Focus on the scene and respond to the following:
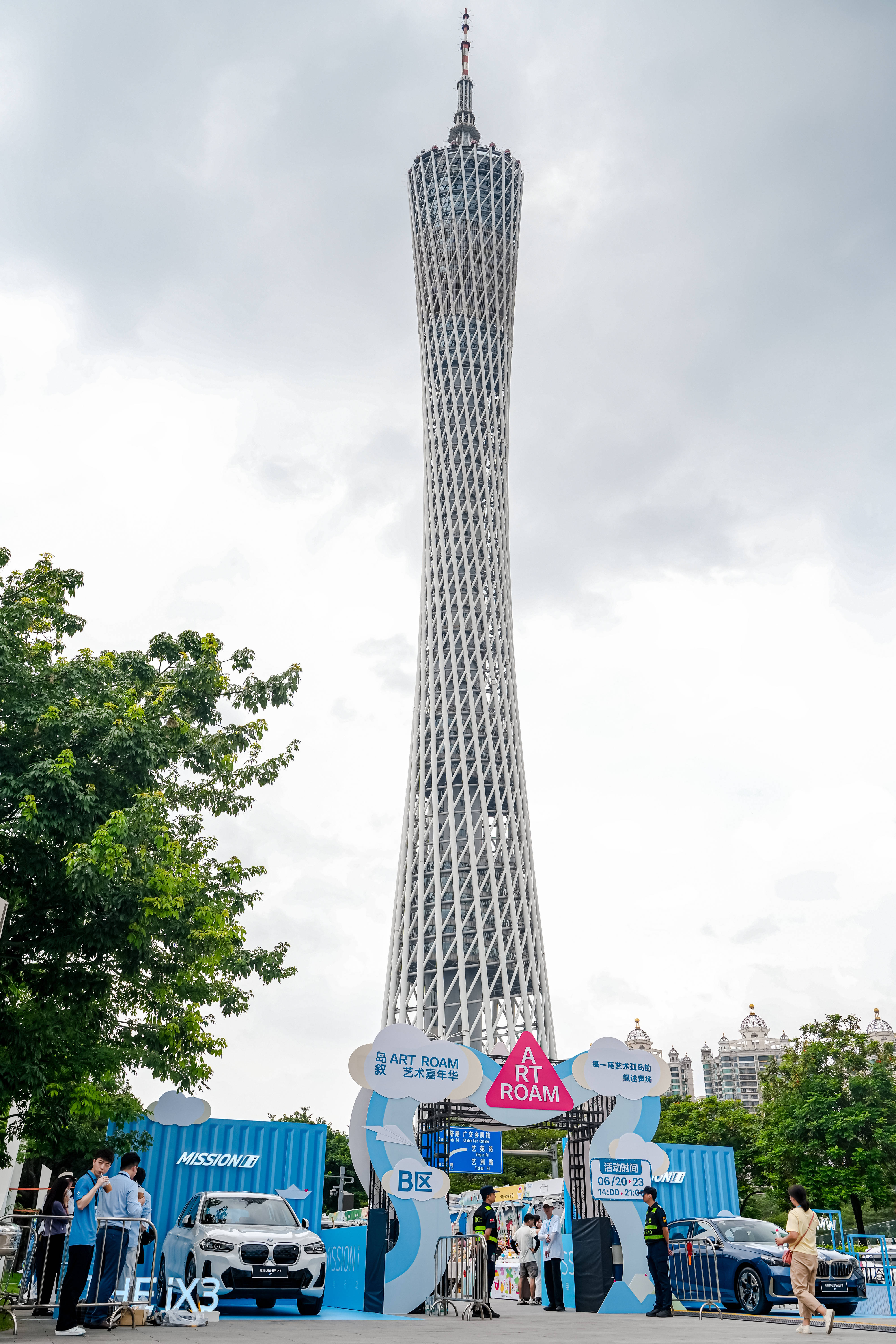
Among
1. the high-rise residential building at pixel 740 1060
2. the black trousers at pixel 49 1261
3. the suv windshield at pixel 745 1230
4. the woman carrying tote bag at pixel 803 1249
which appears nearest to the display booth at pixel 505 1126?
the suv windshield at pixel 745 1230

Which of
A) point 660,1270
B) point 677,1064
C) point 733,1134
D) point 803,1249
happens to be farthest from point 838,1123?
point 677,1064

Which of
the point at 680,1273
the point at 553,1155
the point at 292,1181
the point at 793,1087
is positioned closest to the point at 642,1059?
the point at 680,1273

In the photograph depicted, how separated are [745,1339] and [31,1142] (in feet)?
39.0

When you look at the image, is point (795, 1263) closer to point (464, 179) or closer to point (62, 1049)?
point (62, 1049)

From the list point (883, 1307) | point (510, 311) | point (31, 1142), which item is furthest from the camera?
point (510, 311)

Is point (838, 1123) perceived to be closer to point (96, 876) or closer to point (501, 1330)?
point (501, 1330)

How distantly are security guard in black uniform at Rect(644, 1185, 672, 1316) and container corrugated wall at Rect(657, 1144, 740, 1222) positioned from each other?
3.63 meters

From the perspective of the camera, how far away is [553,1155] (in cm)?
2980

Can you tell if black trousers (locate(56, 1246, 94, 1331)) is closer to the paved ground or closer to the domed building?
the paved ground

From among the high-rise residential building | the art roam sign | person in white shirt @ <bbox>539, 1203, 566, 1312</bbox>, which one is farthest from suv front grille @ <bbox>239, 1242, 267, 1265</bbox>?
the high-rise residential building

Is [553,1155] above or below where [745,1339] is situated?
above

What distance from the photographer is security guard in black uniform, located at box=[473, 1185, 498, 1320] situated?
13016 millimetres

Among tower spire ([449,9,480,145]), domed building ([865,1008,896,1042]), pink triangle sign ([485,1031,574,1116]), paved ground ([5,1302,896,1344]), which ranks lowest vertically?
paved ground ([5,1302,896,1344])

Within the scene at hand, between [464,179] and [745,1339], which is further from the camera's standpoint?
[464,179]
